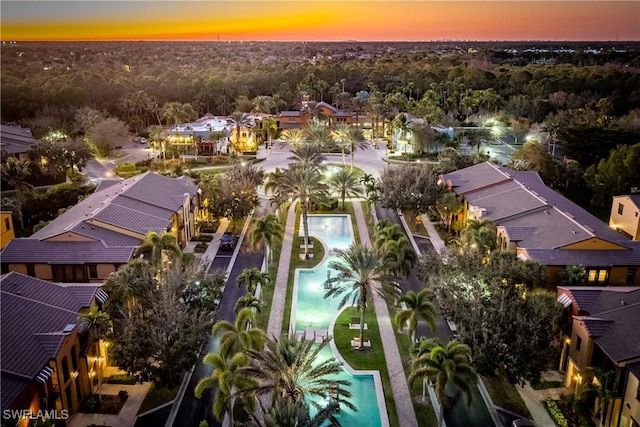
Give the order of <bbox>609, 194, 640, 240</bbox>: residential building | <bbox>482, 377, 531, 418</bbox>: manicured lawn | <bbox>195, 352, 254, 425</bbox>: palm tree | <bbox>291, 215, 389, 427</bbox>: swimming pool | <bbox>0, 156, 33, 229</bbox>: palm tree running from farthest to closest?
<bbox>0, 156, 33, 229</bbox>: palm tree < <bbox>609, 194, 640, 240</bbox>: residential building < <bbox>482, 377, 531, 418</bbox>: manicured lawn < <bbox>291, 215, 389, 427</bbox>: swimming pool < <bbox>195, 352, 254, 425</bbox>: palm tree

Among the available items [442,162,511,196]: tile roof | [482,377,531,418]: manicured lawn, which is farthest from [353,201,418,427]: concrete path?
[442,162,511,196]: tile roof

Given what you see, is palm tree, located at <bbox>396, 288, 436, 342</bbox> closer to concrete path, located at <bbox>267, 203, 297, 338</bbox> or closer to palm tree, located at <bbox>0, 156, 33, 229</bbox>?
concrete path, located at <bbox>267, 203, 297, 338</bbox>

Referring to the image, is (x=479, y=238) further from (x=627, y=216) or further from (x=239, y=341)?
(x=239, y=341)

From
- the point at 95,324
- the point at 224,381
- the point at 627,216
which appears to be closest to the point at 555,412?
the point at 224,381

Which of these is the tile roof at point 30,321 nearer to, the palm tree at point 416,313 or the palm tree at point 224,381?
the palm tree at point 224,381

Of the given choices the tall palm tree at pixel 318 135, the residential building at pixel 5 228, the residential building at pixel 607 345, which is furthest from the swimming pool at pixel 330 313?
the residential building at pixel 5 228

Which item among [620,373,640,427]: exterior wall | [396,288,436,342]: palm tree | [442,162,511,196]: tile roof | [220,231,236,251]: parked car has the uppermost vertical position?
[442,162,511,196]: tile roof
